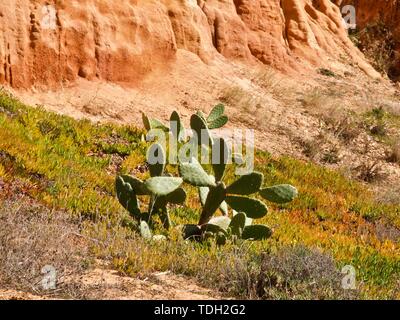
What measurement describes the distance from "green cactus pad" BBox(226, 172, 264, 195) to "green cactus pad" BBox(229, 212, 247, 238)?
0.30m

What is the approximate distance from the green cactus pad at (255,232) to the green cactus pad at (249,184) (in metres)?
0.52

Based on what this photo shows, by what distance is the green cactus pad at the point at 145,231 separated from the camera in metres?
5.85

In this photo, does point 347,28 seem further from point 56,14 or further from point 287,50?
point 56,14

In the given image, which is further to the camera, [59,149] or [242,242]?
[59,149]

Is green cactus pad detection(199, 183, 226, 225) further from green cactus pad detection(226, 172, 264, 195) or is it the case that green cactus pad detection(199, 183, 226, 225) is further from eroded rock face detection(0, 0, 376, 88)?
eroded rock face detection(0, 0, 376, 88)

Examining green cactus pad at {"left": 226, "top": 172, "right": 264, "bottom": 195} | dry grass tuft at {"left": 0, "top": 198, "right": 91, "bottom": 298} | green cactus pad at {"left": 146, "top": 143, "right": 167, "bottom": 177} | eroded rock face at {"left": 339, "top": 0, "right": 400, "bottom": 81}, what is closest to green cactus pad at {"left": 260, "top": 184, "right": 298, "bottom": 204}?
green cactus pad at {"left": 226, "top": 172, "right": 264, "bottom": 195}

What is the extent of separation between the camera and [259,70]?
60.2 feet

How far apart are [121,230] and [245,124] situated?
31.1ft

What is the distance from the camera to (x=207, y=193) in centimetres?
650

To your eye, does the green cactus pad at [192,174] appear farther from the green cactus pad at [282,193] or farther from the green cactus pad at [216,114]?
the green cactus pad at [216,114]

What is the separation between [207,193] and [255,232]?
691 mm

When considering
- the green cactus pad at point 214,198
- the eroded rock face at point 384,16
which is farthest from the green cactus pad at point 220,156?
the eroded rock face at point 384,16
